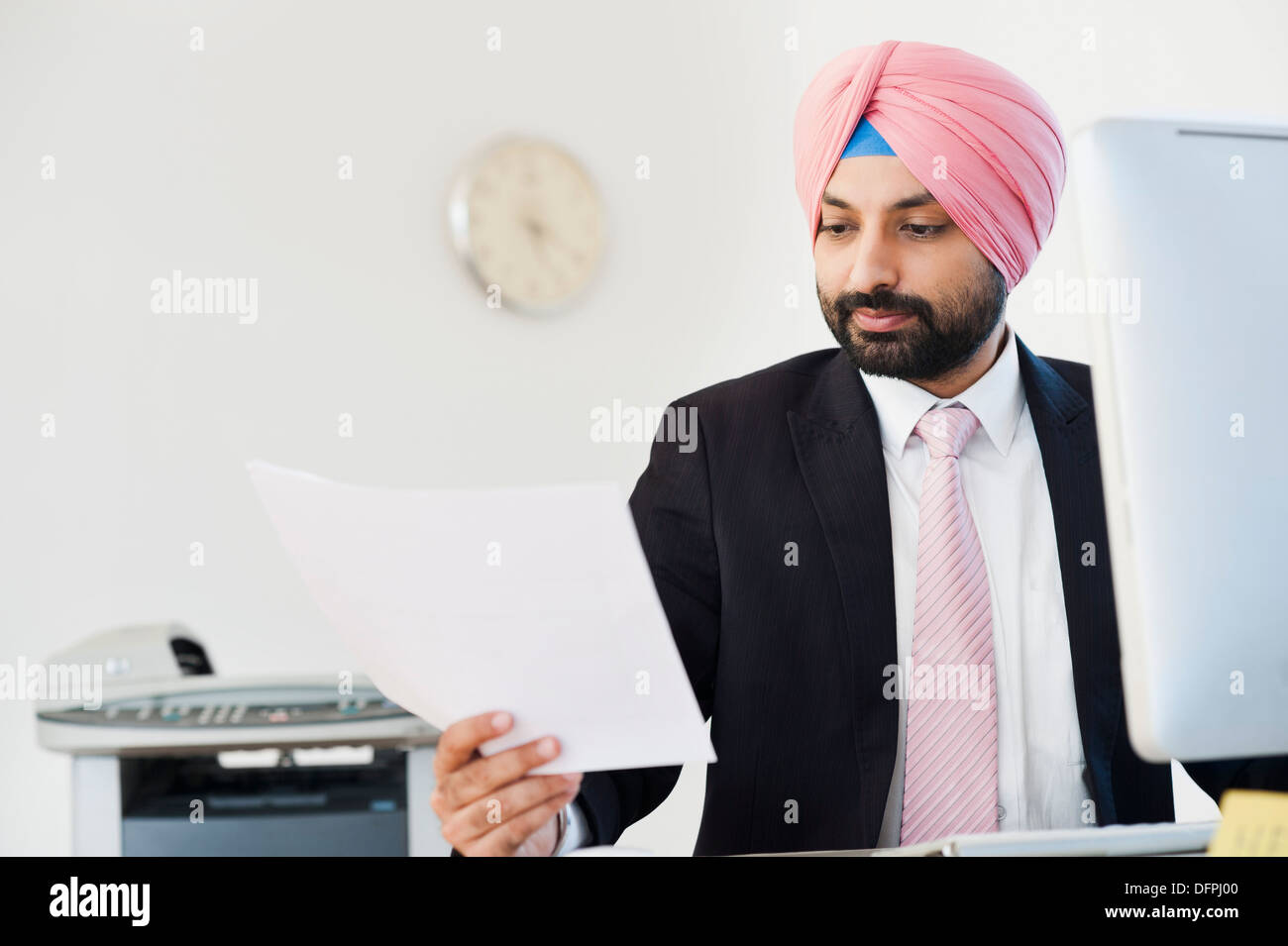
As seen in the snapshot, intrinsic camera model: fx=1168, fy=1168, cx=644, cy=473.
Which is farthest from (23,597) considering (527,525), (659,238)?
(527,525)

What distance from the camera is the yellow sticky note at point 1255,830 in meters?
0.63

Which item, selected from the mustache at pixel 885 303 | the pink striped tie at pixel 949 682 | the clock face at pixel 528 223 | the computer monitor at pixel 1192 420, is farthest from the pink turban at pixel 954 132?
the clock face at pixel 528 223

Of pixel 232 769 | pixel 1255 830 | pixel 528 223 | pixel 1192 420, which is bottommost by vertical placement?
pixel 232 769

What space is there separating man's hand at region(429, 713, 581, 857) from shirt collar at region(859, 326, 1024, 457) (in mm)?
660

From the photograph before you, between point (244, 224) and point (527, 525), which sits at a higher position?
point (244, 224)

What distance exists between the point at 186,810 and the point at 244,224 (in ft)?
4.73

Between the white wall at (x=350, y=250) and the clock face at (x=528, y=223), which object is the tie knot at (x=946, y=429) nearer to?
the white wall at (x=350, y=250)

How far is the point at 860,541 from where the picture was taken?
132 cm

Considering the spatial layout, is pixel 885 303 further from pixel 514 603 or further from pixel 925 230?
pixel 514 603

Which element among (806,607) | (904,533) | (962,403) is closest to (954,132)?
(962,403)

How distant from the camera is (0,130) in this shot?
2.56 m

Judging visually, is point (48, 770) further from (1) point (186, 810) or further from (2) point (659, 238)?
(2) point (659, 238)

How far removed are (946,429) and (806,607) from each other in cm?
26
